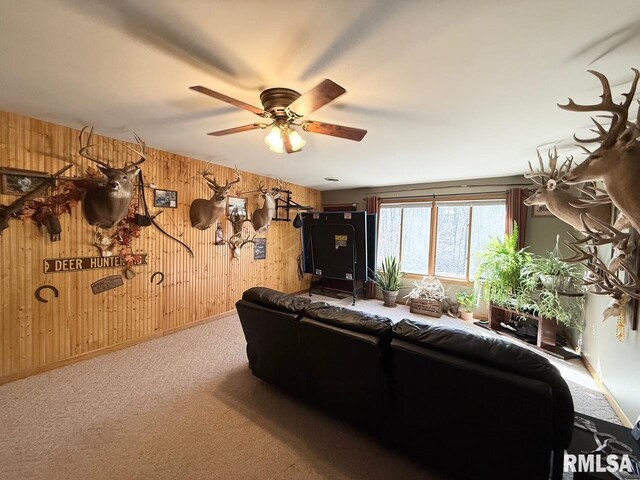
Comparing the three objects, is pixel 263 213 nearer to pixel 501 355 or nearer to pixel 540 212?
pixel 501 355

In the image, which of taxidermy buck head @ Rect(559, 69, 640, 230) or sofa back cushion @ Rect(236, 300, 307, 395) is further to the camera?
sofa back cushion @ Rect(236, 300, 307, 395)

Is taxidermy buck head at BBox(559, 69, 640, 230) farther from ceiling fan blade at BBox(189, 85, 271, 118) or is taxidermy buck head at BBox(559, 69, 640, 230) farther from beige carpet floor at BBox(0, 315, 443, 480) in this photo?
beige carpet floor at BBox(0, 315, 443, 480)

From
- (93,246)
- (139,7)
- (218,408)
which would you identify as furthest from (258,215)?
(139,7)

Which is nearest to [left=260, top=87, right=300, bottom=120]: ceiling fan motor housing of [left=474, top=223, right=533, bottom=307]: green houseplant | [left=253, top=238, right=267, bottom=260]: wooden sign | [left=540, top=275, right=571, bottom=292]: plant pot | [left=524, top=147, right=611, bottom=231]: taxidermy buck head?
[left=524, top=147, right=611, bottom=231]: taxidermy buck head

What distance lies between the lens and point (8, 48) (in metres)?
1.47

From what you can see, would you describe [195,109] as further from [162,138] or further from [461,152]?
[461,152]

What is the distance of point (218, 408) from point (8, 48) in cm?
277

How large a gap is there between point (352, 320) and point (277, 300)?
0.74m

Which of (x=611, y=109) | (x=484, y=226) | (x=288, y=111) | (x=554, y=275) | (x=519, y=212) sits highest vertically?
(x=288, y=111)

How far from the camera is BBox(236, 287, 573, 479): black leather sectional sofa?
1230 millimetres

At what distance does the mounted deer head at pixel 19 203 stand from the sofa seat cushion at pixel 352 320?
2.82m

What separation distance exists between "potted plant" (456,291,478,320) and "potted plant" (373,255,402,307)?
1169mm

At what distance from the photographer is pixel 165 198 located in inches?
139

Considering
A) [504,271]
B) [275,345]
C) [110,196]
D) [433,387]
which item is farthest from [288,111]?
[504,271]
